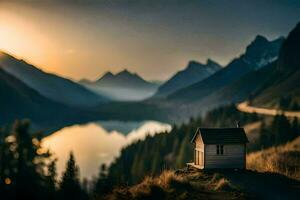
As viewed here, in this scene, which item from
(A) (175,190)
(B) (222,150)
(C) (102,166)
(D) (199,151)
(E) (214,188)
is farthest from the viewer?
(C) (102,166)

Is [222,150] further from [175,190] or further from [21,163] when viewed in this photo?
[21,163]

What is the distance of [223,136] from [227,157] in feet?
5.24

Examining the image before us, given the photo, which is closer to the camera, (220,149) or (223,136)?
(220,149)

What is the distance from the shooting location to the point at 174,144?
149000 mm

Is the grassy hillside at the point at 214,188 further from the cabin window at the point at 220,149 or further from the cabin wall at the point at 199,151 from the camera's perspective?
the cabin wall at the point at 199,151

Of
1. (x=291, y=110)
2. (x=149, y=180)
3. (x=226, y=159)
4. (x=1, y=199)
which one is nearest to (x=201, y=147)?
(x=226, y=159)

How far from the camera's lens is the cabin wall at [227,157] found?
39.6m

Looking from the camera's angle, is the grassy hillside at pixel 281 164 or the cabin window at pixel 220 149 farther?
the cabin window at pixel 220 149

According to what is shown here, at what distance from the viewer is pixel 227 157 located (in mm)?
39812

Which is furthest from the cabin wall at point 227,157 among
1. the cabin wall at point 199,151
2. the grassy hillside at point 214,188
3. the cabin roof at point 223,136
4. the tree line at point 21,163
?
the tree line at point 21,163

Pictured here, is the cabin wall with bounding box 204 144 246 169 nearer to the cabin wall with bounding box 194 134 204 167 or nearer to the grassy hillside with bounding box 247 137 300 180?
the cabin wall with bounding box 194 134 204 167

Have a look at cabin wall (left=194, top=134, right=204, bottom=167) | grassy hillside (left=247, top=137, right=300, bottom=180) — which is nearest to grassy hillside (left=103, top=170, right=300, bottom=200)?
grassy hillside (left=247, top=137, right=300, bottom=180)

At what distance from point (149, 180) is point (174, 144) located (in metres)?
119

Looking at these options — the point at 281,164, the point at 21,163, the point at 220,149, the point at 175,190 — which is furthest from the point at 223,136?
the point at 21,163
